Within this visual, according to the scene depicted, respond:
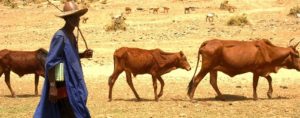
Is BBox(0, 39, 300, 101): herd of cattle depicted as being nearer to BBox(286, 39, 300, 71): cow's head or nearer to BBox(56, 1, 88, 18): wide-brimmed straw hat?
BBox(286, 39, 300, 71): cow's head

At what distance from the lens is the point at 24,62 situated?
46.3 feet

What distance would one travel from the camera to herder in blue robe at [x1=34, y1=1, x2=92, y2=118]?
6.73 meters

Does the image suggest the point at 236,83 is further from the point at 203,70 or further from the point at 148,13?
the point at 148,13

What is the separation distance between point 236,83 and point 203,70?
3204mm

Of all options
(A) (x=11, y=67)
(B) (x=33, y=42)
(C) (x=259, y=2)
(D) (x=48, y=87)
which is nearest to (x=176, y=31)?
(B) (x=33, y=42)

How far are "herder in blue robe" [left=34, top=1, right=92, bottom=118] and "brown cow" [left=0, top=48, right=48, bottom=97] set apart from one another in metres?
7.24

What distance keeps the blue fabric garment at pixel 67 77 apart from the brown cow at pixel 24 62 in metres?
7.25

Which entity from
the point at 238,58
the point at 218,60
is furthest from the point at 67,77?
the point at 238,58

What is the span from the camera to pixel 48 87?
6.88 meters

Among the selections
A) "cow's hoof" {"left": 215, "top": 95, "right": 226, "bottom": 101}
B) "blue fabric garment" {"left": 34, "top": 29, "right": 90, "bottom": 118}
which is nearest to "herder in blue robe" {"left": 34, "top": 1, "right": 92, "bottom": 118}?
"blue fabric garment" {"left": 34, "top": 29, "right": 90, "bottom": 118}

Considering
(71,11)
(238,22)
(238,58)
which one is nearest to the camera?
(71,11)

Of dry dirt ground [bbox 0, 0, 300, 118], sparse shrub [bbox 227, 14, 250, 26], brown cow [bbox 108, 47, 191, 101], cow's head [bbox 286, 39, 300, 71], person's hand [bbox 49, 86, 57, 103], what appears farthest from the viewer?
sparse shrub [bbox 227, 14, 250, 26]

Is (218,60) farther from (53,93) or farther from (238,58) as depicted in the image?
(53,93)

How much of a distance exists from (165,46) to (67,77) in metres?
16.2
